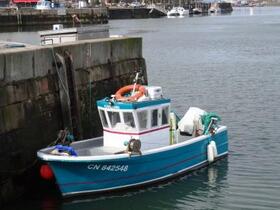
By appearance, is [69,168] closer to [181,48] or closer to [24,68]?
[24,68]

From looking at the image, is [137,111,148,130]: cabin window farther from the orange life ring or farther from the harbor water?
the harbor water

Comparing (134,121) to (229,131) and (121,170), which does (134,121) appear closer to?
(121,170)

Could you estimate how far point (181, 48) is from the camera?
2233 inches

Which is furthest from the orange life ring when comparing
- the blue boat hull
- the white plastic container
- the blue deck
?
the blue boat hull

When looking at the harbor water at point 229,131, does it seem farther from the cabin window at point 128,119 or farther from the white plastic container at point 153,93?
the white plastic container at point 153,93

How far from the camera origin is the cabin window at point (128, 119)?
14.9 m

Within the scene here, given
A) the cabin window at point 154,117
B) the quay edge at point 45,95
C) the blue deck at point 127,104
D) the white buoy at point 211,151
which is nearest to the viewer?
the quay edge at point 45,95

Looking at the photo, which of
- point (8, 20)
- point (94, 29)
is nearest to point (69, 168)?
point (94, 29)

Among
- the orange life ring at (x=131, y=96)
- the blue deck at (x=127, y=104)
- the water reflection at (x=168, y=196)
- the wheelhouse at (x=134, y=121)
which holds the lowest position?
the water reflection at (x=168, y=196)

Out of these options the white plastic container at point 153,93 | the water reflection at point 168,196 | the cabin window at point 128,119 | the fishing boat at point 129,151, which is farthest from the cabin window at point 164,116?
the water reflection at point 168,196

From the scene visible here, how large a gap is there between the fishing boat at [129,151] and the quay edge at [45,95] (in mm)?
664

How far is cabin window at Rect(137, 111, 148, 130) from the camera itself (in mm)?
14972

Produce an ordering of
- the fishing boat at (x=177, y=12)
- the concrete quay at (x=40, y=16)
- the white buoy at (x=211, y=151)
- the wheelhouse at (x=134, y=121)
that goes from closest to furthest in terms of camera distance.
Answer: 1. the wheelhouse at (x=134, y=121)
2. the white buoy at (x=211, y=151)
3. the concrete quay at (x=40, y=16)
4. the fishing boat at (x=177, y=12)

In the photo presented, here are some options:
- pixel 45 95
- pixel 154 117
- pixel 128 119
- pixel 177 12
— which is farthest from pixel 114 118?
pixel 177 12
